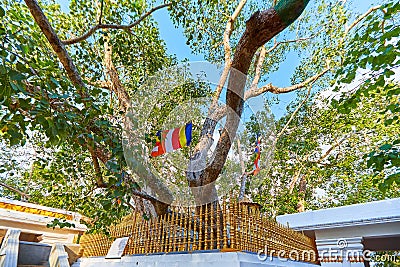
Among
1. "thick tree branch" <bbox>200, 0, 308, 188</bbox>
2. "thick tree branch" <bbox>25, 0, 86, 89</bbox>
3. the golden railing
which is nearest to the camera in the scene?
"thick tree branch" <bbox>200, 0, 308, 188</bbox>

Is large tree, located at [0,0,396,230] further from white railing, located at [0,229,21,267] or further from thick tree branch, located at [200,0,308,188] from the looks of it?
white railing, located at [0,229,21,267]

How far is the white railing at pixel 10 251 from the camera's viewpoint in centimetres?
387

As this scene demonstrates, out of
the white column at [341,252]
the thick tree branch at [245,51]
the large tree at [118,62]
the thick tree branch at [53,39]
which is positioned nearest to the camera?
the large tree at [118,62]

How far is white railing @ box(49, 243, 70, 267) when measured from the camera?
175 inches

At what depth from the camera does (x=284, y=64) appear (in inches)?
451

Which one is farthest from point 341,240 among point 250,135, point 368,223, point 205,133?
point 250,135

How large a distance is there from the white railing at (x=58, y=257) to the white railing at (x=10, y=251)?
A: 0.64 metres

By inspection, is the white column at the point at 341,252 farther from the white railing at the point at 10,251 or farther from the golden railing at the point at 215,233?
the white railing at the point at 10,251
